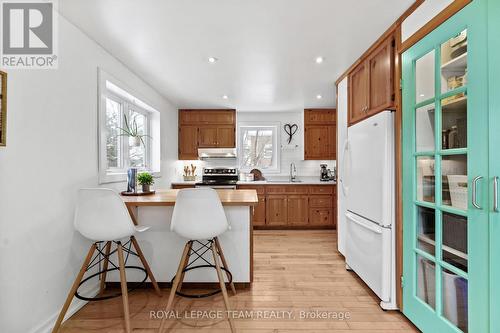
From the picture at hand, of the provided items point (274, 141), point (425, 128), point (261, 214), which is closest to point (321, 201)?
point (261, 214)

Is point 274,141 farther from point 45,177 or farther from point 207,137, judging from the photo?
point 45,177

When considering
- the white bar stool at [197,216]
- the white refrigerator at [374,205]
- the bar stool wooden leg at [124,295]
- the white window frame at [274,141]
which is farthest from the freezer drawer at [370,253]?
the white window frame at [274,141]

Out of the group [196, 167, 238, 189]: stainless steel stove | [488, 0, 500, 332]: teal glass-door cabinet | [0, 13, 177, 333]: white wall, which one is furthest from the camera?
[196, 167, 238, 189]: stainless steel stove

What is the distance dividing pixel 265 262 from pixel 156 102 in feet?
8.97

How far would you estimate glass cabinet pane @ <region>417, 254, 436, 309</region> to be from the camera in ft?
5.42

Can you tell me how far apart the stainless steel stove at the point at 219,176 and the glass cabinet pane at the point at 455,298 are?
346 centimetres

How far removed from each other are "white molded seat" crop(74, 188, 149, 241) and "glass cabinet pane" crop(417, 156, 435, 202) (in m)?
2.11

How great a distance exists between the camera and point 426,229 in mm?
1733

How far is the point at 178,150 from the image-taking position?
4.92 m

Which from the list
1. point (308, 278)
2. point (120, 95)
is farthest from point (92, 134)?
point (308, 278)

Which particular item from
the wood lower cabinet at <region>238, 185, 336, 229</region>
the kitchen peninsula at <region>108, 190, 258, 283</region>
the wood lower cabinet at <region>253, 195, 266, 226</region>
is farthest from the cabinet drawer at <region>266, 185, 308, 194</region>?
the kitchen peninsula at <region>108, 190, 258, 283</region>

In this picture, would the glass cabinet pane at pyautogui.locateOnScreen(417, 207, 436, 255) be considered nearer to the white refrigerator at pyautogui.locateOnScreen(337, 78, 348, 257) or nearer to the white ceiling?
the white refrigerator at pyautogui.locateOnScreen(337, 78, 348, 257)

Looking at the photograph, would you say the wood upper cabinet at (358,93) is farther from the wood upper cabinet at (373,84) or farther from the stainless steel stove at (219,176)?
the stainless steel stove at (219,176)

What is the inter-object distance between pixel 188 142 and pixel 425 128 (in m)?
4.02
